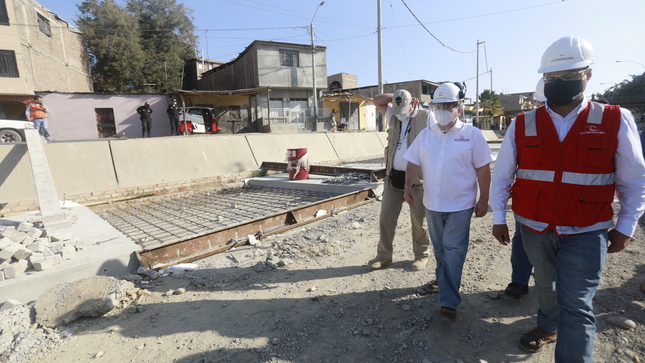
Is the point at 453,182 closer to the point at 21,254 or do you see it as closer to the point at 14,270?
the point at 14,270

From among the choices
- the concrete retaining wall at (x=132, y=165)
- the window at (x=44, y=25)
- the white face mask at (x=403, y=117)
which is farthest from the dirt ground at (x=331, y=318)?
the window at (x=44, y=25)

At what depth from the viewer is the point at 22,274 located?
3.31 metres

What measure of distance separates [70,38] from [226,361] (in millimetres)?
32768

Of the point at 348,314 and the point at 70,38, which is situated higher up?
the point at 70,38

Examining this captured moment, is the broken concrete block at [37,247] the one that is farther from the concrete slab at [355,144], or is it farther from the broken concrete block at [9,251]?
the concrete slab at [355,144]

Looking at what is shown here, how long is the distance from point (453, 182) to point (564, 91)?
953 millimetres

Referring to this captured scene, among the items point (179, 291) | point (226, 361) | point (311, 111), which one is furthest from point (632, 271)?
point (311, 111)

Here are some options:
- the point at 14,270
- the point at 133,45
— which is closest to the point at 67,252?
the point at 14,270

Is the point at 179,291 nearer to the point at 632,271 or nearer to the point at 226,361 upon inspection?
the point at 226,361

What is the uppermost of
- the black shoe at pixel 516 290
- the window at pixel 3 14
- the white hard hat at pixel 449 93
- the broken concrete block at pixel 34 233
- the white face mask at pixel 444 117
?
the window at pixel 3 14

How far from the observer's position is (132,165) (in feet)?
27.7

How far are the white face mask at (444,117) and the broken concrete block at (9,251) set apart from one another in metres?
4.33

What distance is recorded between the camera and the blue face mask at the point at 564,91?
6.11 feet

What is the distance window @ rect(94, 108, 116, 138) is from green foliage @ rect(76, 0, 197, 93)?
30.7 ft
